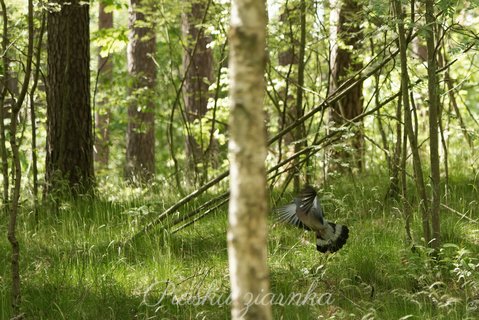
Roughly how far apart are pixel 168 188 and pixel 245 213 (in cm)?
699

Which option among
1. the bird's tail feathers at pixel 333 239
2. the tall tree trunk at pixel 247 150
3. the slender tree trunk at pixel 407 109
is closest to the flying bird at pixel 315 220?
the bird's tail feathers at pixel 333 239

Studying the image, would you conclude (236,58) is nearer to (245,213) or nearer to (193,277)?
(245,213)

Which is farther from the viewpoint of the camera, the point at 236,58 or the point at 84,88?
the point at 84,88

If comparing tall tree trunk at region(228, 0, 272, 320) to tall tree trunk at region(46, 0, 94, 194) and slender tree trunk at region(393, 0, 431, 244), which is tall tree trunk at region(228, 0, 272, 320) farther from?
tall tree trunk at region(46, 0, 94, 194)

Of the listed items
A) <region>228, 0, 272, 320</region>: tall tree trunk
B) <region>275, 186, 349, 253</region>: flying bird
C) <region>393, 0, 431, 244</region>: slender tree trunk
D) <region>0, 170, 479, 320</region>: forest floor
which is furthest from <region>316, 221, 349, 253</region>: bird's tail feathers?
<region>228, 0, 272, 320</region>: tall tree trunk

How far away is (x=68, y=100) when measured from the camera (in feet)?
29.3

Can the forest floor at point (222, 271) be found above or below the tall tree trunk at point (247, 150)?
below

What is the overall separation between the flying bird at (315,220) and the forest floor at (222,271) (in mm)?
160

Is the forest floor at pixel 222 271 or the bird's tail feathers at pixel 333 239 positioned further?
the bird's tail feathers at pixel 333 239

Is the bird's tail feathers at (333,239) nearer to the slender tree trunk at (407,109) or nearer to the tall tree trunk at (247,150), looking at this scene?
the slender tree trunk at (407,109)

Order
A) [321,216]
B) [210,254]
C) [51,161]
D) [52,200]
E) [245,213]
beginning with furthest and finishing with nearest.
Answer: [51,161]
[52,200]
[210,254]
[321,216]
[245,213]

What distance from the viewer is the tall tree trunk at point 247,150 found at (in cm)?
250

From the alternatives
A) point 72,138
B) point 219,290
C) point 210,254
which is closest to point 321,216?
point 219,290

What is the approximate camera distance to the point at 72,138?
8.90m
